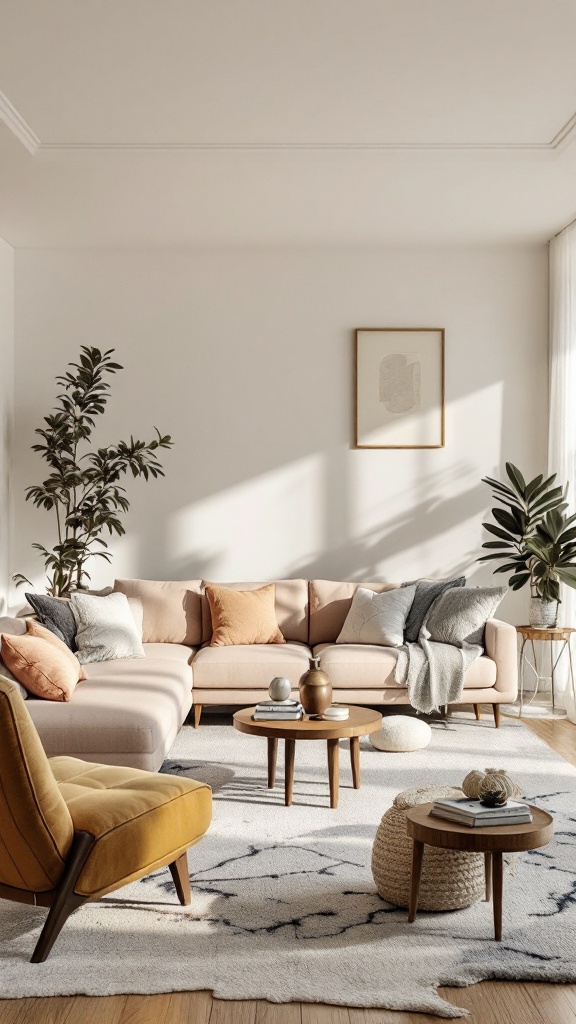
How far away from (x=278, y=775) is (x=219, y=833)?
2.96ft

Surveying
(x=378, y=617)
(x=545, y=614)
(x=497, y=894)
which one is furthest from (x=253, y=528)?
(x=497, y=894)

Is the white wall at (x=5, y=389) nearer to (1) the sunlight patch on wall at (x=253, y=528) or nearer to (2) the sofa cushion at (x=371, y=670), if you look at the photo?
(1) the sunlight patch on wall at (x=253, y=528)

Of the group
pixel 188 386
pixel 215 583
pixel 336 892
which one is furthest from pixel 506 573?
pixel 336 892

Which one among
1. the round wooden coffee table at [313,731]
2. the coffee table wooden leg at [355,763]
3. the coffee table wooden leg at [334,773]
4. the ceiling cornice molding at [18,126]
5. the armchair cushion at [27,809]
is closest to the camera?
the armchair cushion at [27,809]

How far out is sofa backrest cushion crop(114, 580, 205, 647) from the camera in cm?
604

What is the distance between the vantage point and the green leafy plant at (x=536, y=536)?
19.1ft

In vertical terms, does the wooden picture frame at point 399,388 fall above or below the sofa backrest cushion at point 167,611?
above

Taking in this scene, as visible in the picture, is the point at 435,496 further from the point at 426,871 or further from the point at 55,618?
the point at 426,871

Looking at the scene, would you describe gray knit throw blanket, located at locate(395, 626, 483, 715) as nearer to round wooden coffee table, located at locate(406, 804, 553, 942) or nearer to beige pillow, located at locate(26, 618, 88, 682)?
beige pillow, located at locate(26, 618, 88, 682)

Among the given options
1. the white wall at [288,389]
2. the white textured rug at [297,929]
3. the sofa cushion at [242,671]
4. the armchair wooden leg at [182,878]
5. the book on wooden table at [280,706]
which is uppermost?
the white wall at [288,389]

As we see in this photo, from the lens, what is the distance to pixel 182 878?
2951mm

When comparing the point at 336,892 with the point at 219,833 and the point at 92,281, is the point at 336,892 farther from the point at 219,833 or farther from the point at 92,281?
the point at 92,281

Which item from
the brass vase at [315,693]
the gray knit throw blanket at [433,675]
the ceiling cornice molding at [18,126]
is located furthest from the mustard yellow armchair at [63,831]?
the ceiling cornice molding at [18,126]

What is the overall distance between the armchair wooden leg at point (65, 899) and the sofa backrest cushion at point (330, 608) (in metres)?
3.65
